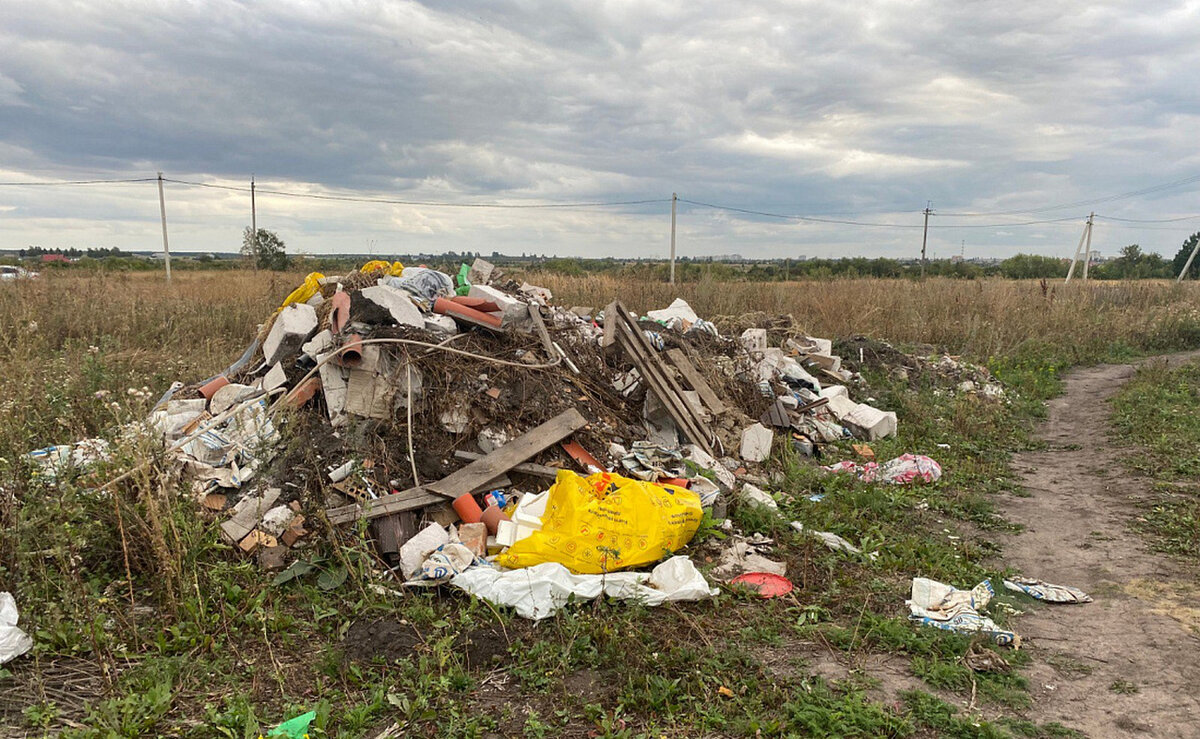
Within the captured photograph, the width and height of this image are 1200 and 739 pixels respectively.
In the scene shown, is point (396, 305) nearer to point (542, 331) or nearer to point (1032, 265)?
point (542, 331)

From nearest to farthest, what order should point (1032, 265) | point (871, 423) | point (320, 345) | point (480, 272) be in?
1. point (320, 345)
2. point (871, 423)
3. point (480, 272)
4. point (1032, 265)

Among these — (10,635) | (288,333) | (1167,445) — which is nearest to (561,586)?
(10,635)

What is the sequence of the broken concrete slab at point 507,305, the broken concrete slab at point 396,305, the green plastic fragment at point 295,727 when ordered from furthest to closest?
the broken concrete slab at point 507,305, the broken concrete slab at point 396,305, the green plastic fragment at point 295,727

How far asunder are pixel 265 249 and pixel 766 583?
19303 millimetres

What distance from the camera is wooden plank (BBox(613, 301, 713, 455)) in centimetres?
594

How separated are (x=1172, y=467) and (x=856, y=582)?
4.07 meters

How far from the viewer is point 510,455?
483 cm

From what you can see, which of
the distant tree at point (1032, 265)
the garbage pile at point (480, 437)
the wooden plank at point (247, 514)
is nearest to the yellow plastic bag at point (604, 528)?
the garbage pile at point (480, 437)

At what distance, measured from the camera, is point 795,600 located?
380 cm

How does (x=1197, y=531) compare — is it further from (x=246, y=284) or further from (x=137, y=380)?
(x=246, y=284)

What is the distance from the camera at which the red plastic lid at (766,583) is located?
12.7 feet

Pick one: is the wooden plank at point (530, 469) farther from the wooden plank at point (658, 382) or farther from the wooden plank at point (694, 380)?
the wooden plank at point (694, 380)

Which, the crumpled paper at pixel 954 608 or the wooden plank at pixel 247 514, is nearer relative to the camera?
the crumpled paper at pixel 954 608

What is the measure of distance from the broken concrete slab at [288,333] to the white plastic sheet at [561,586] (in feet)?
9.78
